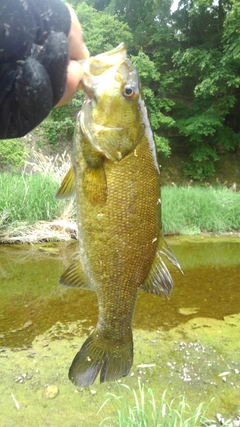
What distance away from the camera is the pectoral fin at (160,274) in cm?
168

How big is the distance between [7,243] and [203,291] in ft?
12.1

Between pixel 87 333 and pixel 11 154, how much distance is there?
8.12 m

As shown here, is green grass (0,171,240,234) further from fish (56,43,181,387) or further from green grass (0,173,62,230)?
fish (56,43,181,387)

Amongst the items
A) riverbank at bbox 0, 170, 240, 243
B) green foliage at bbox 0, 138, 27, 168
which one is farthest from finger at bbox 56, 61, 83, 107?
green foliage at bbox 0, 138, 27, 168

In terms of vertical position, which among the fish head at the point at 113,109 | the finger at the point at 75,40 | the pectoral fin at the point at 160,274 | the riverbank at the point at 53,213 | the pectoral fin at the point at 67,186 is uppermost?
the finger at the point at 75,40

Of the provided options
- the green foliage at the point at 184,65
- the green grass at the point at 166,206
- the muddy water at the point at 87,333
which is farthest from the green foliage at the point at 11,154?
the muddy water at the point at 87,333

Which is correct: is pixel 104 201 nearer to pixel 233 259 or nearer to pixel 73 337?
pixel 73 337

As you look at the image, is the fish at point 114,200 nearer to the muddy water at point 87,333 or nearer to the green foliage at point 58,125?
the muddy water at point 87,333

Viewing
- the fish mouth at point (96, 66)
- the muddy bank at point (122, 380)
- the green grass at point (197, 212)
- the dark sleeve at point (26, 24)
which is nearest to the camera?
the dark sleeve at point (26, 24)

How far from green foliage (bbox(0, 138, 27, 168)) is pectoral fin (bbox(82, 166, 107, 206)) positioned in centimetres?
975

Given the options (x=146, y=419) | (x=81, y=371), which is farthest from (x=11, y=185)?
(x=81, y=371)

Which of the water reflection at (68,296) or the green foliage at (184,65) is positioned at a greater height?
the green foliage at (184,65)

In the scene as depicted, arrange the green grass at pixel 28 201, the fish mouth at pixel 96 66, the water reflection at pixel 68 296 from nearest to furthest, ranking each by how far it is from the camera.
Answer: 1. the fish mouth at pixel 96 66
2. the water reflection at pixel 68 296
3. the green grass at pixel 28 201

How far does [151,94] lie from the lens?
1455 cm
